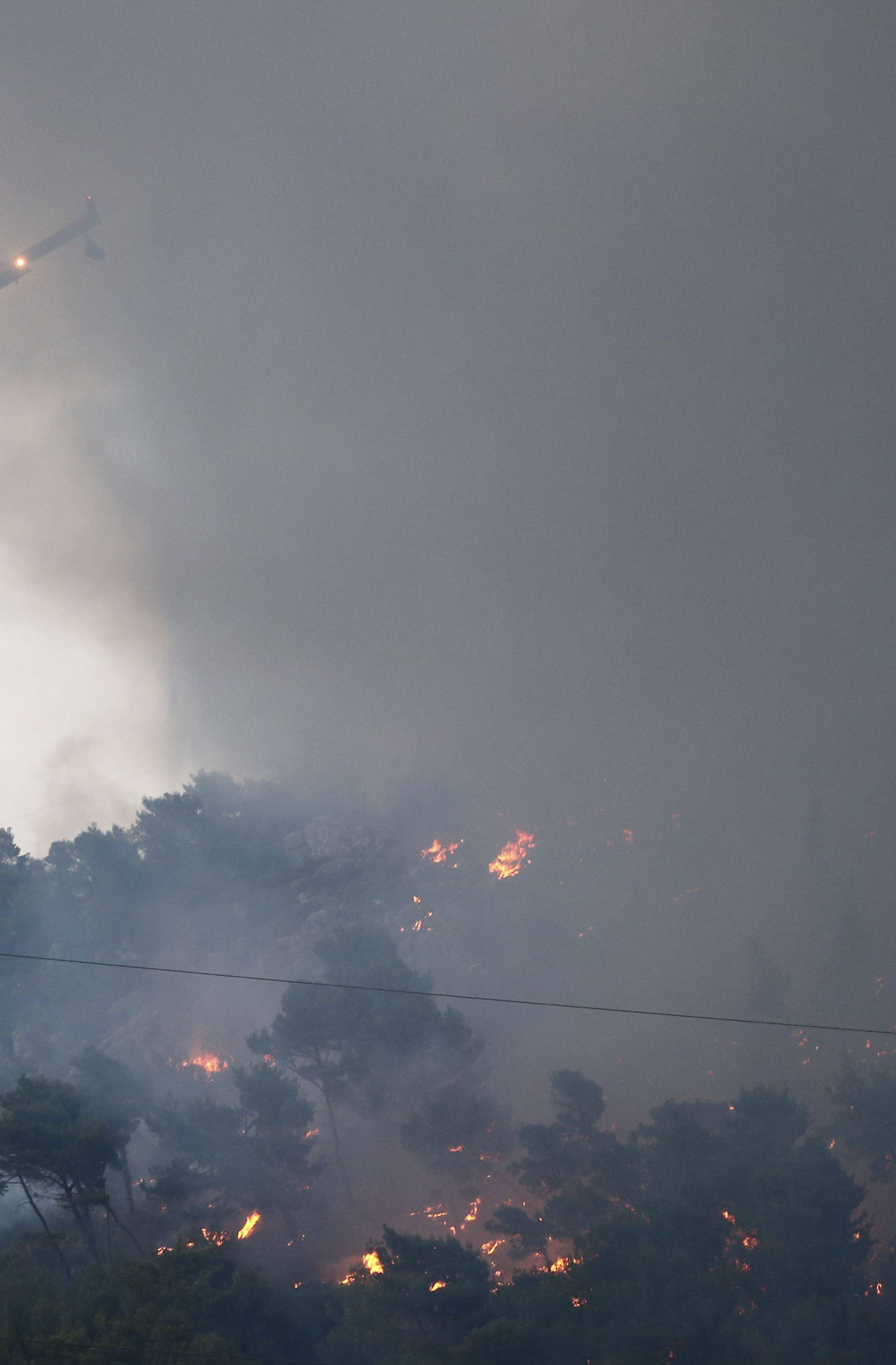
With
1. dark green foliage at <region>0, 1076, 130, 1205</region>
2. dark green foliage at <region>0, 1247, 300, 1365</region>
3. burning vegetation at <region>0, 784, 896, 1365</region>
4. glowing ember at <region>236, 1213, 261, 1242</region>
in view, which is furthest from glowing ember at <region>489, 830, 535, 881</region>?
dark green foliage at <region>0, 1247, 300, 1365</region>

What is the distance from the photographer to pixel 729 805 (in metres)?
116

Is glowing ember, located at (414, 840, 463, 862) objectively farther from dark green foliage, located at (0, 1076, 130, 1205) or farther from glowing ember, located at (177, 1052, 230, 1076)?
dark green foliage, located at (0, 1076, 130, 1205)

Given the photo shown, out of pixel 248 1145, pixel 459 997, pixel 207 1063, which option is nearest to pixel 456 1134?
pixel 459 997

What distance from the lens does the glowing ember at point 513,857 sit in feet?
321

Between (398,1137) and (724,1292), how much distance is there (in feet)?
94.7

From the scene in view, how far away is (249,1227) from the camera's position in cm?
4366

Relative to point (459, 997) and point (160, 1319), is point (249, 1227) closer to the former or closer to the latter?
point (459, 997)

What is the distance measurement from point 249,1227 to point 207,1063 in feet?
79.2

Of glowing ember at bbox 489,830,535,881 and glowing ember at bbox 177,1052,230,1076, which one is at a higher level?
glowing ember at bbox 489,830,535,881

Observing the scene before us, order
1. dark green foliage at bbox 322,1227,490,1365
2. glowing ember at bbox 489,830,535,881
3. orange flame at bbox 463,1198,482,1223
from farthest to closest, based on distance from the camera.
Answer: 1. glowing ember at bbox 489,830,535,881
2. orange flame at bbox 463,1198,482,1223
3. dark green foliage at bbox 322,1227,490,1365

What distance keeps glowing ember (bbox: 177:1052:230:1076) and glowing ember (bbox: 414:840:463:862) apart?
36.5 meters

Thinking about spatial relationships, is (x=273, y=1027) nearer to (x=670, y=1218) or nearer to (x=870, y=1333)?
(x=670, y=1218)

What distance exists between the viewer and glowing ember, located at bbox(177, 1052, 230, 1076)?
64438mm

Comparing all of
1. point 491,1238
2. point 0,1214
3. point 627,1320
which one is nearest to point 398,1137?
point 491,1238
